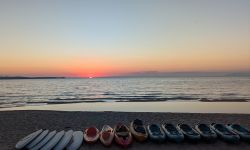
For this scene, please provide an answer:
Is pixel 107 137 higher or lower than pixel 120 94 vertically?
higher

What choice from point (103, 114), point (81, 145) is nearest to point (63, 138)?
point (81, 145)

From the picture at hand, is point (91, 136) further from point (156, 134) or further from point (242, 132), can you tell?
point (242, 132)

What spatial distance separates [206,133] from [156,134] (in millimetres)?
2055

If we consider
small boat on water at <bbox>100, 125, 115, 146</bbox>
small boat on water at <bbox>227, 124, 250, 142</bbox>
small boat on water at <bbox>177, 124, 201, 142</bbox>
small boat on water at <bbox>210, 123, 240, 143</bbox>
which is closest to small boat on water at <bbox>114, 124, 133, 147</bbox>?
small boat on water at <bbox>100, 125, 115, 146</bbox>

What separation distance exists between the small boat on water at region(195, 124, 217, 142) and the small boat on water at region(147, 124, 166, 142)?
1584mm

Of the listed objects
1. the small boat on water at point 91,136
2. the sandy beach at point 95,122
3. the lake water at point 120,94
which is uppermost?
the small boat on water at point 91,136

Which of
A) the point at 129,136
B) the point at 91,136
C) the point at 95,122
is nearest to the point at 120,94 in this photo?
the point at 95,122

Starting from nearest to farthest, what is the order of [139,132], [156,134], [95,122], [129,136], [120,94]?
[129,136] → [156,134] → [139,132] → [95,122] → [120,94]

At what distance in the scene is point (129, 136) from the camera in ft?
39.3

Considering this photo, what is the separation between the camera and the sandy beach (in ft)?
38.1

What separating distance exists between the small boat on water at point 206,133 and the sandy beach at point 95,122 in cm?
23

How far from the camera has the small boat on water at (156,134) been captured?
11.8 m

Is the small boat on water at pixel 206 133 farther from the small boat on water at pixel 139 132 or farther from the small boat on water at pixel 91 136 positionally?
the small boat on water at pixel 91 136

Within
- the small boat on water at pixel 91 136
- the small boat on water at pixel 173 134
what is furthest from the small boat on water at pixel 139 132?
the small boat on water at pixel 91 136
